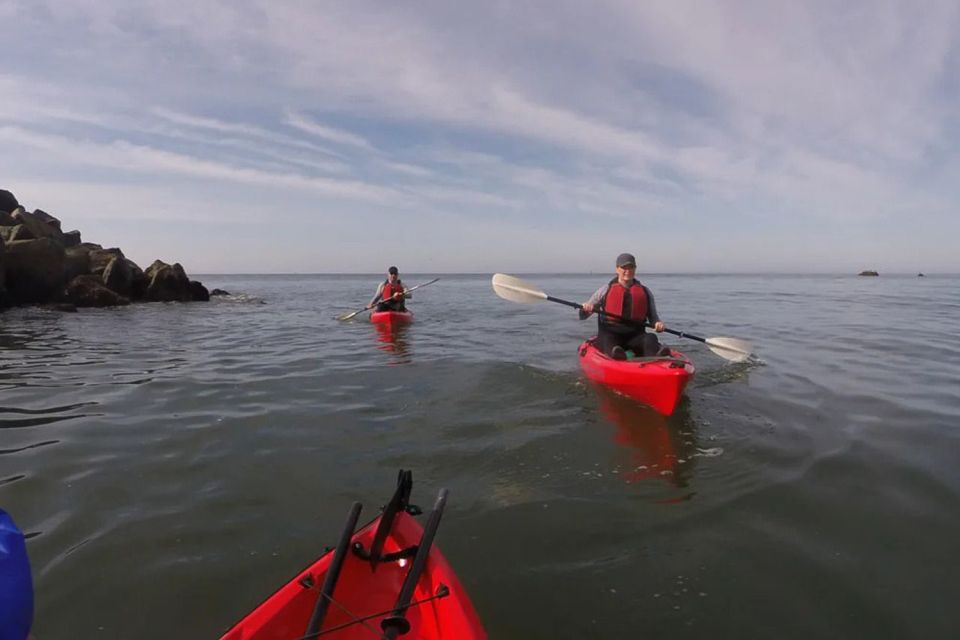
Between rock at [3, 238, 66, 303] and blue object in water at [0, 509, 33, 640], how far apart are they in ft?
80.3

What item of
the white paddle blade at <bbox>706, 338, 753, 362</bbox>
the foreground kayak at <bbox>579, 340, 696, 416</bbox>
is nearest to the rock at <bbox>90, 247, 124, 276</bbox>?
the foreground kayak at <bbox>579, 340, 696, 416</bbox>

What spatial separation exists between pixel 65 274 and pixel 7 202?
7959 millimetres

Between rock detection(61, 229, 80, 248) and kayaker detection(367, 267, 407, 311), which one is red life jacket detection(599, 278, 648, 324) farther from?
rock detection(61, 229, 80, 248)

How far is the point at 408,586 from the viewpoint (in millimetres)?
2789

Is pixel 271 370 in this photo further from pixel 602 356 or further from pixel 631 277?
pixel 631 277

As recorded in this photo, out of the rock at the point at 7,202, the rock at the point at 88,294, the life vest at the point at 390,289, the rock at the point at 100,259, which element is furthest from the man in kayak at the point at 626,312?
the rock at the point at 7,202

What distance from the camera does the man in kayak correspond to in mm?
9039

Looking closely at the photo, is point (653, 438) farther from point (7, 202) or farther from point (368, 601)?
point (7, 202)

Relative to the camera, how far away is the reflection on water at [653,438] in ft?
17.6

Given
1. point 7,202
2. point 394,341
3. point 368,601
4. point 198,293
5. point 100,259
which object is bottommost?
point 368,601

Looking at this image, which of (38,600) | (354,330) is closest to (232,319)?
(354,330)

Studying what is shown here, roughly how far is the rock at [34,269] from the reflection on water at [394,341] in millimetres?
14883

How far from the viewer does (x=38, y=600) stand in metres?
3.48

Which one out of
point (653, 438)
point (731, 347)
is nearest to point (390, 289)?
point (731, 347)
